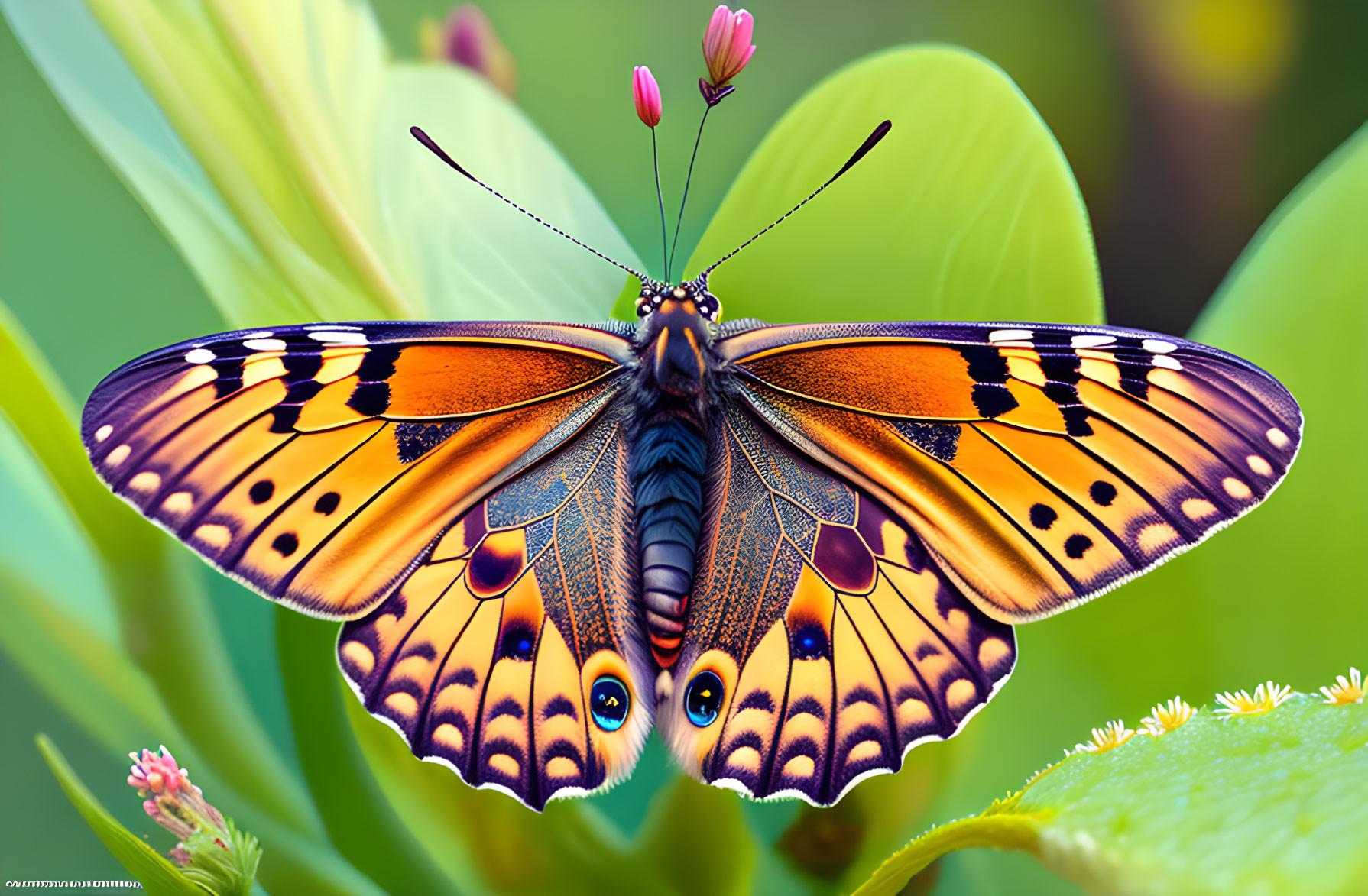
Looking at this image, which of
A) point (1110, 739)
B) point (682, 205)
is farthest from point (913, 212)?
point (1110, 739)

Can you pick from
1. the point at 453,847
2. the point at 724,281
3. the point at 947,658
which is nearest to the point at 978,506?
the point at 947,658

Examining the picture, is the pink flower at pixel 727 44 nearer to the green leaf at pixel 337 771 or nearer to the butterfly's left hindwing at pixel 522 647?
the butterfly's left hindwing at pixel 522 647

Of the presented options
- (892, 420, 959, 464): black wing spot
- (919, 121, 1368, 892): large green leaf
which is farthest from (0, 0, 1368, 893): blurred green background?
(892, 420, 959, 464): black wing spot

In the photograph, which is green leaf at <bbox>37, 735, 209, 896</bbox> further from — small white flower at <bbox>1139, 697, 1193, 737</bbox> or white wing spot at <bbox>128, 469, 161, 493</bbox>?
small white flower at <bbox>1139, 697, 1193, 737</bbox>

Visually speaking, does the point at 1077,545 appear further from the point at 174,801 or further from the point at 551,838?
the point at 174,801

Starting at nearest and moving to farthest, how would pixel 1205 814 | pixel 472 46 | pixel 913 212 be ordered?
pixel 1205 814 < pixel 913 212 < pixel 472 46

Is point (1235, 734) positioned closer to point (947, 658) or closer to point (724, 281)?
point (947, 658)
